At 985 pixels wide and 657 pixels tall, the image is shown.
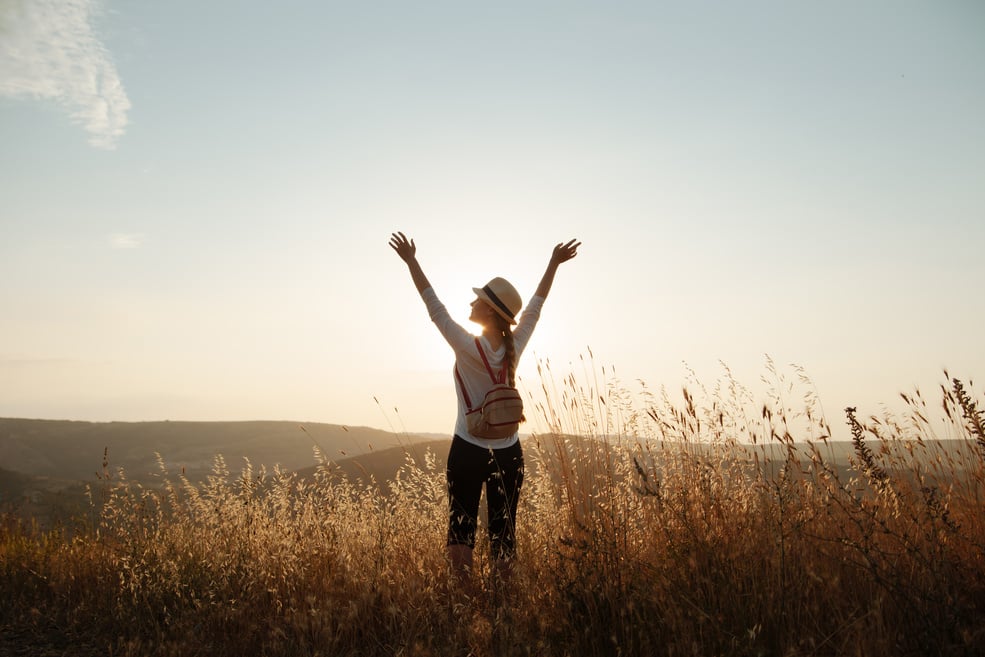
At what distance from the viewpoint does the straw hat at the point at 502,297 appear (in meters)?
3.89

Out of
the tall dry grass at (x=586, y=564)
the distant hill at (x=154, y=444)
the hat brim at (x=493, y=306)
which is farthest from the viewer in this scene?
the distant hill at (x=154, y=444)

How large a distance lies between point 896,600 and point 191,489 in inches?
206

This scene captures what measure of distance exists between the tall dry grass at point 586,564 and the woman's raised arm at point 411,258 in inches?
56.8

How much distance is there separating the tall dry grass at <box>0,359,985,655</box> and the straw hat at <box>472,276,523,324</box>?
100 cm

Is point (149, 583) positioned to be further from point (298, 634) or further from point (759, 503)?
point (759, 503)

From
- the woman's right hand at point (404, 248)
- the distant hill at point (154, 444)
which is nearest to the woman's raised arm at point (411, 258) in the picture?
the woman's right hand at point (404, 248)

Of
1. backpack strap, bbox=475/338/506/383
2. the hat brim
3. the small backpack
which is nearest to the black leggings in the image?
the small backpack

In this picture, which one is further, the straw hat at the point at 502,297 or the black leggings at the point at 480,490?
the straw hat at the point at 502,297

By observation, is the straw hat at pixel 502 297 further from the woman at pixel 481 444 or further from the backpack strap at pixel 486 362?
the backpack strap at pixel 486 362

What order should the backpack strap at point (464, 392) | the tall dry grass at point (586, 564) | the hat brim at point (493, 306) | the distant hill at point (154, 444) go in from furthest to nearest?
the distant hill at point (154, 444), the hat brim at point (493, 306), the backpack strap at point (464, 392), the tall dry grass at point (586, 564)

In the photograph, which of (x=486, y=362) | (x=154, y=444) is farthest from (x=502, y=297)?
(x=154, y=444)

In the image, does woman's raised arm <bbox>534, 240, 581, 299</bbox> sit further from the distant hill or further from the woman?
the distant hill

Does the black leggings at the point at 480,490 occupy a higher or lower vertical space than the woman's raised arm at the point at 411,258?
lower

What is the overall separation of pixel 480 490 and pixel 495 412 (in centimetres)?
52
